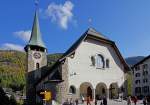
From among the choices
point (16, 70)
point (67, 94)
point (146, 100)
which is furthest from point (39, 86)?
point (16, 70)

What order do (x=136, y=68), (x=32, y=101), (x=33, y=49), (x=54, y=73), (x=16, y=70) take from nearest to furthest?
1. (x=54, y=73)
2. (x=32, y=101)
3. (x=33, y=49)
4. (x=136, y=68)
5. (x=16, y=70)

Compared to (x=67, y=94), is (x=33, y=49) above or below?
above

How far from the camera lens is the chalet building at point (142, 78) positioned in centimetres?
8325

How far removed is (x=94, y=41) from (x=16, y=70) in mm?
→ 123240

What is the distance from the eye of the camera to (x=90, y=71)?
146ft

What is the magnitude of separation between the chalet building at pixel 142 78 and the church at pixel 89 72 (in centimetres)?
3522

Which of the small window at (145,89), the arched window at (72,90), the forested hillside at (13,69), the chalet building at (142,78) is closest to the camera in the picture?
the arched window at (72,90)

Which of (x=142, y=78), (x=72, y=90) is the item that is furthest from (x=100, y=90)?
(x=142, y=78)

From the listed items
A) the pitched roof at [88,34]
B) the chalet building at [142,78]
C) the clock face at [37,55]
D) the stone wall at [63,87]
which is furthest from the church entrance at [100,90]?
the chalet building at [142,78]

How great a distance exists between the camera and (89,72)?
1753 inches

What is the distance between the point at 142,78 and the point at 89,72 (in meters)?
45.3

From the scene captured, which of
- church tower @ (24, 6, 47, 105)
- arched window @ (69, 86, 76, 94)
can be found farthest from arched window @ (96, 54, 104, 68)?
church tower @ (24, 6, 47, 105)

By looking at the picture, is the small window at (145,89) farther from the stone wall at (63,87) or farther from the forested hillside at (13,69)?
the forested hillside at (13,69)

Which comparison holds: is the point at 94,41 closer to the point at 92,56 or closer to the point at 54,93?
the point at 92,56
